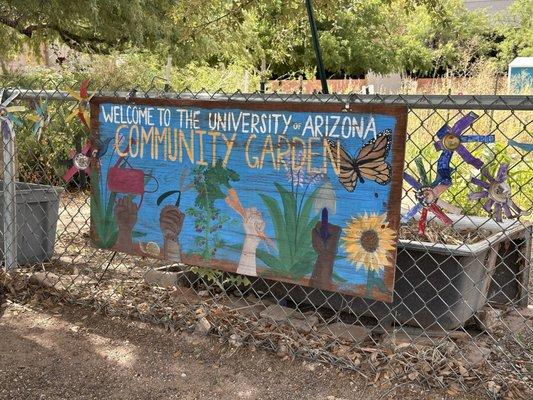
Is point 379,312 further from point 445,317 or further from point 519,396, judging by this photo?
point 519,396

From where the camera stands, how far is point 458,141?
88.5 inches

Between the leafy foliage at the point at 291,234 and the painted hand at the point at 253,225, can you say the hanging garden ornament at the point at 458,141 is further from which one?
the painted hand at the point at 253,225

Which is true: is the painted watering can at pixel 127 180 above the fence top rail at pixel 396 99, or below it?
below

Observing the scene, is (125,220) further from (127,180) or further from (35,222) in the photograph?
(35,222)

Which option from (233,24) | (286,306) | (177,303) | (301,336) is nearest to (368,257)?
(301,336)

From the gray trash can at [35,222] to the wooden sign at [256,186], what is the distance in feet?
4.19

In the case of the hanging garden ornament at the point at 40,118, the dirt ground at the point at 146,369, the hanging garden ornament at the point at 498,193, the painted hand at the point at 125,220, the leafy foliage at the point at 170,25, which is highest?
the leafy foliage at the point at 170,25

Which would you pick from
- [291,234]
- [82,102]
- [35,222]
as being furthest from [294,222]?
[35,222]

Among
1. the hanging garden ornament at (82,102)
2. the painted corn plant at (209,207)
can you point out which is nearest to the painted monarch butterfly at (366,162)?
the painted corn plant at (209,207)

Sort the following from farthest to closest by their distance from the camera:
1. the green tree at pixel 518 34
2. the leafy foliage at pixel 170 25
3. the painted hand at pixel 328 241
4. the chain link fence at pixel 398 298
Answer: the green tree at pixel 518 34, the leafy foliage at pixel 170 25, the chain link fence at pixel 398 298, the painted hand at pixel 328 241

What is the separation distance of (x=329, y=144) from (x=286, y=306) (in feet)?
3.90

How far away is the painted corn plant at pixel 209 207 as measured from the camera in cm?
270

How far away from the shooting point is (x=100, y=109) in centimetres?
299

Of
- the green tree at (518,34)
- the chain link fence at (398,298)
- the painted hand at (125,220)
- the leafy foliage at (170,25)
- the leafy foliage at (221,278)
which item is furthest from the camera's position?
the green tree at (518,34)
